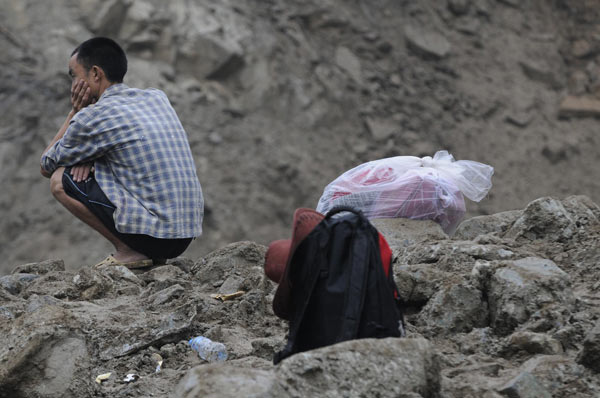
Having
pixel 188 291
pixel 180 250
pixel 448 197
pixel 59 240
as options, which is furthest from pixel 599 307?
pixel 59 240

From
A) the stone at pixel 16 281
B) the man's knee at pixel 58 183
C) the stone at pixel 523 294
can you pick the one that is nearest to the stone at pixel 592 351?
the stone at pixel 523 294

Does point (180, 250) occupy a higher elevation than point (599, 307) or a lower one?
lower

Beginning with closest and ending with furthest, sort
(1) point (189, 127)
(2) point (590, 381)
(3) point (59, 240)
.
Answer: (2) point (590, 381) < (3) point (59, 240) < (1) point (189, 127)

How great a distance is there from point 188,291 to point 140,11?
252 inches

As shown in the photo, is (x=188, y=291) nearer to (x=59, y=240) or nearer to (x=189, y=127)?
(x=59, y=240)

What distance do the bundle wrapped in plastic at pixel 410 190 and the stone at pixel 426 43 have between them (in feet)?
22.6

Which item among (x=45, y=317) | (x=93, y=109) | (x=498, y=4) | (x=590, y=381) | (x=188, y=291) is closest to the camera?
(x=590, y=381)

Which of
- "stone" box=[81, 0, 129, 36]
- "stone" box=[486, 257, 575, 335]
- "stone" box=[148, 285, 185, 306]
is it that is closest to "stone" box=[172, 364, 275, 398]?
"stone" box=[486, 257, 575, 335]

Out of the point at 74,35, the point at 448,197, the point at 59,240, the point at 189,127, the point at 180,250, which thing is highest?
the point at 448,197

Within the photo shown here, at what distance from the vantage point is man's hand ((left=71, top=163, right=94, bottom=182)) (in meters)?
3.78

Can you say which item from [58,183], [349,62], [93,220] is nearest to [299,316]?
[93,220]

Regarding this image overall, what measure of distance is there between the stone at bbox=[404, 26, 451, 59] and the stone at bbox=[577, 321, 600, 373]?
877cm

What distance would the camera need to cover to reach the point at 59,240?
7945 millimetres

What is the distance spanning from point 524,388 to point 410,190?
1820mm
